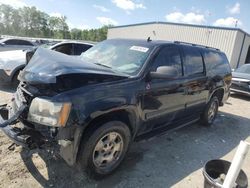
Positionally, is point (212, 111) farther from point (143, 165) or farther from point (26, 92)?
point (26, 92)

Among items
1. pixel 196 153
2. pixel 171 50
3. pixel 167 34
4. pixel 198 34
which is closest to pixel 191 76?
pixel 171 50

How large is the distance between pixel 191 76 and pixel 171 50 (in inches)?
29.9

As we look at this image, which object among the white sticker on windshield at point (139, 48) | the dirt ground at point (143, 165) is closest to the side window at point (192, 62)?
the white sticker on windshield at point (139, 48)

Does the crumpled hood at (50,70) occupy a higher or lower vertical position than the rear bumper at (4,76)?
higher

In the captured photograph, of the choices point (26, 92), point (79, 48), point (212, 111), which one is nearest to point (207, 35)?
point (79, 48)

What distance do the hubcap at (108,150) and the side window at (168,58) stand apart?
4.01 ft

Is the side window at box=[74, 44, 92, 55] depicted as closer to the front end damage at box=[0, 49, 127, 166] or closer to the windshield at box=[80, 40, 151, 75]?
the windshield at box=[80, 40, 151, 75]

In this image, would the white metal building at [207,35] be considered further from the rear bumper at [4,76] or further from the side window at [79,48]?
the rear bumper at [4,76]

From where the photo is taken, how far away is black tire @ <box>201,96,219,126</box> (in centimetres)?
577

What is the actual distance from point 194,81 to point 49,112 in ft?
10.1

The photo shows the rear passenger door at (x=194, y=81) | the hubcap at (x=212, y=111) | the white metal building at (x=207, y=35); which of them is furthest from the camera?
the white metal building at (x=207, y=35)

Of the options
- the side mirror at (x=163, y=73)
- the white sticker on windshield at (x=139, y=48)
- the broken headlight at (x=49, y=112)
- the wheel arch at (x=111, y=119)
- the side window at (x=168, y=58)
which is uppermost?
the white sticker on windshield at (x=139, y=48)

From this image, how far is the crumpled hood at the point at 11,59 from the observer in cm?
689

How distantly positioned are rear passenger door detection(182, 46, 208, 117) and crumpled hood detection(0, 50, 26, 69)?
4609 millimetres
